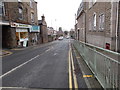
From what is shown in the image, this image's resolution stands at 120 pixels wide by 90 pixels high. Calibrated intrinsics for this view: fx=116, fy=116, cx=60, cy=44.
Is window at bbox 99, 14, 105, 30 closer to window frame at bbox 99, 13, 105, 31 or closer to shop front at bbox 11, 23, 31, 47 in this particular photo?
window frame at bbox 99, 13, 105, 31

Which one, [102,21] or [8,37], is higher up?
[102,21]

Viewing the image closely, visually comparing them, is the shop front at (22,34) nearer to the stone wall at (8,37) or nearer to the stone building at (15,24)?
the stone building at (15,24)

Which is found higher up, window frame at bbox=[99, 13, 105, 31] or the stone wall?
window frame at bbox=[99, 13, 105, 31]

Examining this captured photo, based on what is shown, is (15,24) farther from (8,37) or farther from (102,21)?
(102,21)

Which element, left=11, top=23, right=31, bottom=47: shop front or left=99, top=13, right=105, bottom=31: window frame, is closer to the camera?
left=99, top=13, right=105, bottom=31: window frame

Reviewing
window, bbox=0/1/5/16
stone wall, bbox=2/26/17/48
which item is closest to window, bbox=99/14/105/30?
stone wall, bbox=2/26/17/48

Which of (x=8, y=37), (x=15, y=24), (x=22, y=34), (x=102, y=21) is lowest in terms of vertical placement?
(x=8, y=37)

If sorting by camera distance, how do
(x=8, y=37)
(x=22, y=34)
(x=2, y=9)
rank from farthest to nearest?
1. (x=22, y=34)
2. (x=8, y=37)
3. (x=2, y=9)

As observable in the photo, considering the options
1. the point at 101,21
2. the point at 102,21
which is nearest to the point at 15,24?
the point at 101,21

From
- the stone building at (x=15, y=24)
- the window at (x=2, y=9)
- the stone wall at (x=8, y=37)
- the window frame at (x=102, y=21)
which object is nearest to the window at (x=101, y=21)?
the window frame at (x=102, y=21)

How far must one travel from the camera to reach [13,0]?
21.5 metres

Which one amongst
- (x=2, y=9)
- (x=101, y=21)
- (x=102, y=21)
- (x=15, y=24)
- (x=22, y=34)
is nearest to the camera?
(x=102, y=21)

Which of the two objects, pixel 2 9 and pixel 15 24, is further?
pixel 15 24

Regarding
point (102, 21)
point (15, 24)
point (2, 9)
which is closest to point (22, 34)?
point (15, 24)
